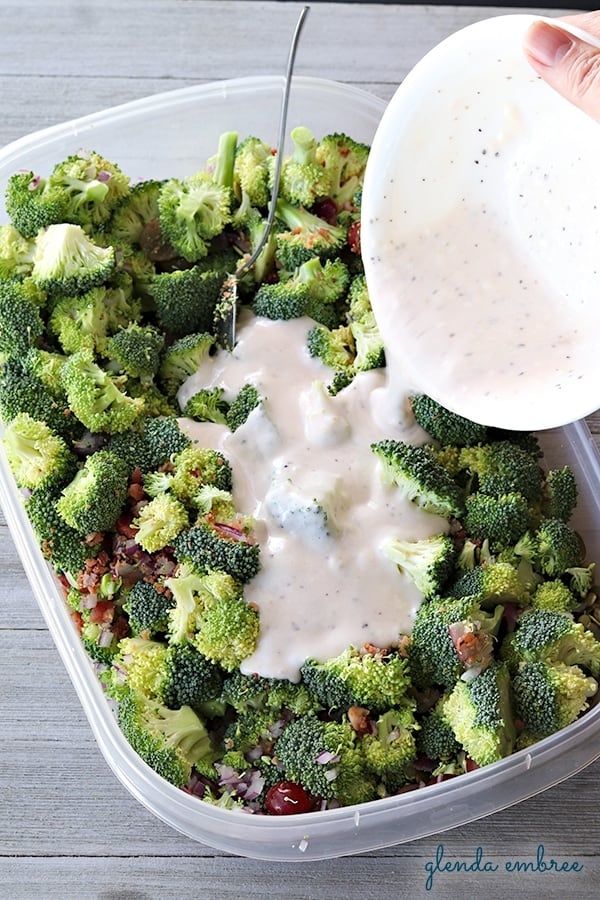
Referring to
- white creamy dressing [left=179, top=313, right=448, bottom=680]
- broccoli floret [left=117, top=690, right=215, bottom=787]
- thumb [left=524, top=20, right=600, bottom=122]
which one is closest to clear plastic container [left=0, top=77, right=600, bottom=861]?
broccoli floret [left=117, top=690, right=215, bottom=787]

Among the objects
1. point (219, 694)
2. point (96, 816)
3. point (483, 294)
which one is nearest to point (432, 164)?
point (483, 294)

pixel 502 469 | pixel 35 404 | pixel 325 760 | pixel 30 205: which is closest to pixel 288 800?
pixel 325 760

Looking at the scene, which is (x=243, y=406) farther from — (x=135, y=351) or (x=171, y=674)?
(x=171, y=674)

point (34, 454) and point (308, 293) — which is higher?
point (308, 293)

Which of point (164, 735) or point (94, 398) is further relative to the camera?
point (94, 398)

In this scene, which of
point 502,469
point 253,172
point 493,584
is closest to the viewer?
point 493,584

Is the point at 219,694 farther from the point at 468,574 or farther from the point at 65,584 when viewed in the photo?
the point at 468,574

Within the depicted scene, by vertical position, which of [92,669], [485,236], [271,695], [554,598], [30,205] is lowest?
[92,669]
